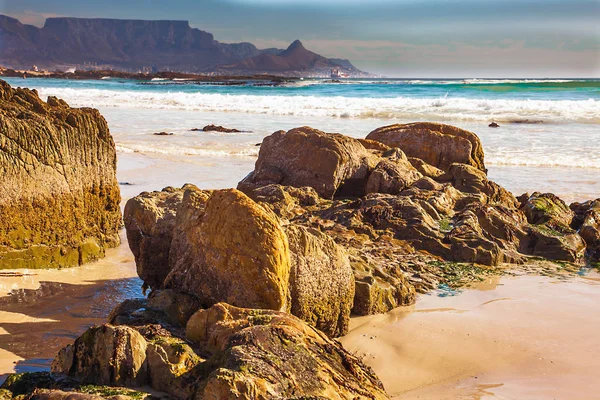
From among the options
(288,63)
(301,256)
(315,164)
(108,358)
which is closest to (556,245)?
(315,164)

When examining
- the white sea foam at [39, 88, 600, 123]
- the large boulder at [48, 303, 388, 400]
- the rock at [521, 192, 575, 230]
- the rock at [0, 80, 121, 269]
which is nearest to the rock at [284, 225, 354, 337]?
the large boulder at [48, 303, 388, 400]

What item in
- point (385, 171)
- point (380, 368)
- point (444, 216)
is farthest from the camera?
point (385, 171)

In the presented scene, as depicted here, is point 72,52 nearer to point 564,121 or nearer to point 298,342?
point 564,121

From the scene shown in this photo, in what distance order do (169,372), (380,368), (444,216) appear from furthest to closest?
(444,216) → (380,368) → (169,372)

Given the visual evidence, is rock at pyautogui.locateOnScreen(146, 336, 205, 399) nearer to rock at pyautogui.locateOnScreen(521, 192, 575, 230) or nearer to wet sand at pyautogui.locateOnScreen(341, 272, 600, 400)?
wet sand at pyautogui.locateOnScreen(341, 272, 600, 400)

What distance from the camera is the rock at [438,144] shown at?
9.90 metres

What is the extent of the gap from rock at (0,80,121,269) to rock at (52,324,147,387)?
2460mm

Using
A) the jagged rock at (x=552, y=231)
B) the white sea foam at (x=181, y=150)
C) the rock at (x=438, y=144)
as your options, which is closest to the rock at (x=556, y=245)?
the jagged rock at (x=552, y=231)

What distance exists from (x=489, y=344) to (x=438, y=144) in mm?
5794

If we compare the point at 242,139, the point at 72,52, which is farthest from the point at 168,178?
the point at 72,52

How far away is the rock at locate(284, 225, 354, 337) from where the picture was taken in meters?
4.37

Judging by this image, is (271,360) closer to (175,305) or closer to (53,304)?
(175,305)

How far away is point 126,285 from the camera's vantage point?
5.62 m

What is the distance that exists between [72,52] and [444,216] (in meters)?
185
